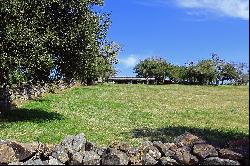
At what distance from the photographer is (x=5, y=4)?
30.6m

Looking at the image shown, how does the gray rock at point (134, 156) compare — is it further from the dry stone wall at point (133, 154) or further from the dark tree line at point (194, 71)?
the dark tree line at point (194, 71)

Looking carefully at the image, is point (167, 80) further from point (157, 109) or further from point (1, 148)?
point (1, 148)

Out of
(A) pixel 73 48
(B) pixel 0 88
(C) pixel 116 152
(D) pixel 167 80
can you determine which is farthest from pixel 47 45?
(D) pixel 167 80

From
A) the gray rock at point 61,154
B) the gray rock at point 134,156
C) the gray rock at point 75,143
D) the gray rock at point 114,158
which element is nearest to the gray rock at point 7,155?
the gray rock at point 61,154

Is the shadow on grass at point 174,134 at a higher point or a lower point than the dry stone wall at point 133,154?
lower

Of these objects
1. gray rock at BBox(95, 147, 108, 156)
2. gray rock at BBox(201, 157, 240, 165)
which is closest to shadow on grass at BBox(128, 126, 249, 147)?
gray rock at BBox(95, 147, 108, 156)

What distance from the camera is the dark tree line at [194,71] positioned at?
367 feet

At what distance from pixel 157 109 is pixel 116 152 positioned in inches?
1137

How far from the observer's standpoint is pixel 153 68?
13400 cm

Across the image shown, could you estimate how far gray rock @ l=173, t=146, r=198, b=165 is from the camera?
14195 mm

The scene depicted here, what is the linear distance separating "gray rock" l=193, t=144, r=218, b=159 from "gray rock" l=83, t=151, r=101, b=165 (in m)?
2.88

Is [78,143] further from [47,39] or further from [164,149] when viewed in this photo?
[47,39]

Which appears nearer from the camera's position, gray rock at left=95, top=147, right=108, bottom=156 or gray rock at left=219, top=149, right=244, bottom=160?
gray rock at left=219, top=149, right=244, bottom=160

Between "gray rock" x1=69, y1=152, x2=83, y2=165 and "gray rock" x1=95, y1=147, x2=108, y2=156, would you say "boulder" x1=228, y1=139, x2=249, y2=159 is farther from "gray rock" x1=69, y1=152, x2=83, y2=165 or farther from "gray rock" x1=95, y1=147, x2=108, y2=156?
"gray rock" x1=69, y1=152, x2=83, y2=165
